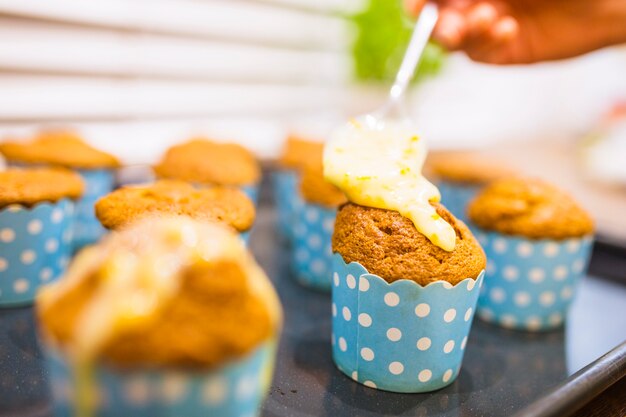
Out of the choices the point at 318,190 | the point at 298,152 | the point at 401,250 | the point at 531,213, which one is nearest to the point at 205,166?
the point at 318,190

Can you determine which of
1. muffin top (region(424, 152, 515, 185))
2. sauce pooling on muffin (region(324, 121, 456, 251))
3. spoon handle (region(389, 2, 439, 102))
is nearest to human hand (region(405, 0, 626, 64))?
spoon handle (region(389, 2, 439, 102))

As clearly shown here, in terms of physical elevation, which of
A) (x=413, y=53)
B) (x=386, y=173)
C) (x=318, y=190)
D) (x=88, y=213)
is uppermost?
(x=413, y=53)

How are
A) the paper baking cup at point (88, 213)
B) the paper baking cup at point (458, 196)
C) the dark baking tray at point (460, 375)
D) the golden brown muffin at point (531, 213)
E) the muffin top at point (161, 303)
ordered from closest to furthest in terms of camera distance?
the muffin top at point (161, 303) → the dark baking tray at point (460, 375) → the golden brown muffin at point (531, 213) → the paper baking cup at point (88, 213) → the paper baking cup at point (458, 196)

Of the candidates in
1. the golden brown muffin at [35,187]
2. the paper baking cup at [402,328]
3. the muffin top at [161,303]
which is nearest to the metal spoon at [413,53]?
the paper baking cup at [402,328]

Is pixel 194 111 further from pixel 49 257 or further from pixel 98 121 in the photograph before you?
pixel 49 257

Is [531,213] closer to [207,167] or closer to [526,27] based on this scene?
[526,27]

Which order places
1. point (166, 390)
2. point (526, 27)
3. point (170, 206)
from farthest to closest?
1. point (526, 27)
2. point (170, 206)
3. point (166, 390)

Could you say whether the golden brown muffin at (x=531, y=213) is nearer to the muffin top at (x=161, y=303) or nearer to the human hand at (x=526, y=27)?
the human hand at (x=526, y=27)
